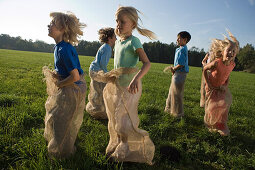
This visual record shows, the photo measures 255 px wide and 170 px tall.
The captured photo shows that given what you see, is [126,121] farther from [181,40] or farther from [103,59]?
[181,40]

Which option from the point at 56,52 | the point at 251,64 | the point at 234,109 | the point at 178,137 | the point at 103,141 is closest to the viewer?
the point at 56,52

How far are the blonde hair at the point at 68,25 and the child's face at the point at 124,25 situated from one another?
2.06 feet

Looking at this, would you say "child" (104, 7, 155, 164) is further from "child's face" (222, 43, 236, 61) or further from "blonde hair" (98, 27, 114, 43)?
"child's face" (222, 43, 236, 61)

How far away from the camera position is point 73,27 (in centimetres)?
237

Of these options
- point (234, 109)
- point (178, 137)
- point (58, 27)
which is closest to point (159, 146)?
point (178, 137)

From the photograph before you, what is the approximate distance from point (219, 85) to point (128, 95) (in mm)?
2492

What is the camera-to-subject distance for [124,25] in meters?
2.23

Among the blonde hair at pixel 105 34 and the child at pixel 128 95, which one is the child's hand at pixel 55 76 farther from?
the blonde hair at pixel 105 34

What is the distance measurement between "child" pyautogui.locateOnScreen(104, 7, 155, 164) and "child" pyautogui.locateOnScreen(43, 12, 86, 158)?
0.53 meters

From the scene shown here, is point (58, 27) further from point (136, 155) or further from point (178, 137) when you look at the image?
point (178, 137)

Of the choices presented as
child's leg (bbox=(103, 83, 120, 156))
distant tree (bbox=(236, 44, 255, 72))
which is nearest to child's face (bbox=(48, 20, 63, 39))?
child's leg (bbox=(103, 83, 120, 156))

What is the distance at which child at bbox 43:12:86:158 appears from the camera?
7.29 ft

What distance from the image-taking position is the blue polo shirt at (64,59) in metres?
2.17

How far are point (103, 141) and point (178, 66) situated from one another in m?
2.70
